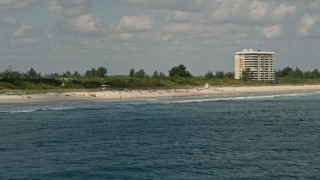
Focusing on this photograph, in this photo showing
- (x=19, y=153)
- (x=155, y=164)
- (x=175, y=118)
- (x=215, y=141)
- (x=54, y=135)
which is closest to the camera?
(x=155, y=164)

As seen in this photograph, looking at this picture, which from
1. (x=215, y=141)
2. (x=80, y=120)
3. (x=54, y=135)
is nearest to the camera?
(x=215, y=141)

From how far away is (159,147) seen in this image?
138 ft

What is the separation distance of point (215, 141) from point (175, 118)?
23.2m

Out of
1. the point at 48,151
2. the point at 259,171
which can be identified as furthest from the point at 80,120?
the point at 259,171

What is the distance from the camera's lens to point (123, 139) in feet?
154

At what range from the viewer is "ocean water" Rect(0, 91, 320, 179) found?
32.5 m

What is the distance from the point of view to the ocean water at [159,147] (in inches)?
1278

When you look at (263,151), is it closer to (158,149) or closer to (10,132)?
(158,149)

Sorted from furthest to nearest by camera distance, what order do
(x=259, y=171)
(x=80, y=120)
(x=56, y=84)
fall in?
(x=56, y=84)
(x=80, y=120)
(x=259, y=171)

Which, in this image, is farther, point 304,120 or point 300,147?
point 304,120

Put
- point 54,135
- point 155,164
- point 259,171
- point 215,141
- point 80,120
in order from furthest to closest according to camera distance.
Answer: point 80,120
point 54,135
point 215,141
point 155,164
point 259,171

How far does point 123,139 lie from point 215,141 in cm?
902

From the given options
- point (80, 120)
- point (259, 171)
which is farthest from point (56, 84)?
point (259, 171)

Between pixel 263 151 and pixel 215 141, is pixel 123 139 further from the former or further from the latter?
pixel 263 151
